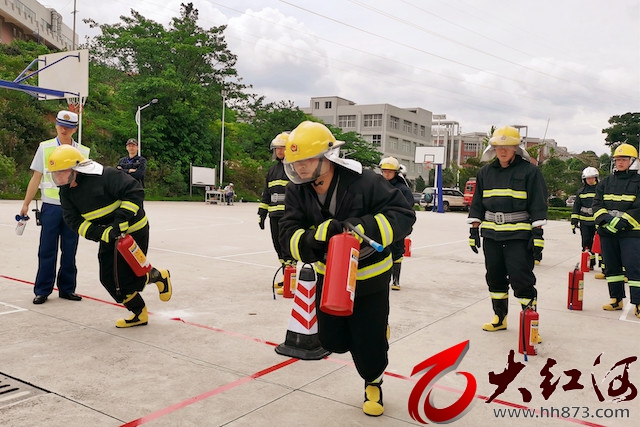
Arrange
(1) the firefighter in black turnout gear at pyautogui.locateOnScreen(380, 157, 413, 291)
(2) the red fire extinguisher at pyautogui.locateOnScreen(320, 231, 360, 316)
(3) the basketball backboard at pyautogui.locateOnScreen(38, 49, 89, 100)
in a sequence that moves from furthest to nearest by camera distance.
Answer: (3) the basketball backboard at pyautogui.locateOnScreen(38, 49, 89, 100), (1) the firefighter in black turnout gear at pyautogui.locateOnScreen(380, 157, 413, 291), (2) the red fire extinguisher at pyautogui.locateOnScreen(320, 231, 360, 316)

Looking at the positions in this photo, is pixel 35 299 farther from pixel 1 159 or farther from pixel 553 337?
pixel 1 159

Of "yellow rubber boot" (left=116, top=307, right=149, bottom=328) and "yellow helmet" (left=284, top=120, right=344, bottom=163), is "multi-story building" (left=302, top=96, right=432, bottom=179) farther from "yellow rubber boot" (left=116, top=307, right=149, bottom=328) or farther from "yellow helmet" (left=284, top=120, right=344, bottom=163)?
"yellow helmet" (left=284, top=120, right=344, bottom=163)

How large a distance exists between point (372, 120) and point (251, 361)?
276 ft

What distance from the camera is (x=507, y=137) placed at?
200 inches

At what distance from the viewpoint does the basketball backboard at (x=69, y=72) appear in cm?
2330

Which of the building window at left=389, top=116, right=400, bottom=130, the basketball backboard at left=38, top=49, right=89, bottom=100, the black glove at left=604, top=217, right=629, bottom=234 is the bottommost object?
the black glove at left=604, top=217, right=629, bottom=234

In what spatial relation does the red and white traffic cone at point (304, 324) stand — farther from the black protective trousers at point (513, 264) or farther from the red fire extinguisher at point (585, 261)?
the red fire extinguisher at point (585, 261)

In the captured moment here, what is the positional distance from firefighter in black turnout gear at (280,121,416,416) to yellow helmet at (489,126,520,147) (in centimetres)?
224

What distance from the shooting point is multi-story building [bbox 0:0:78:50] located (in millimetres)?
50594

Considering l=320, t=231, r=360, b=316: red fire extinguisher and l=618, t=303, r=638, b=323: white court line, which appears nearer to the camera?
l=320, t=231, r=360, b=316: red fire extinguisher

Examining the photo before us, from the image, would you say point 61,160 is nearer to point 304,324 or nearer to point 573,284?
point 304,324

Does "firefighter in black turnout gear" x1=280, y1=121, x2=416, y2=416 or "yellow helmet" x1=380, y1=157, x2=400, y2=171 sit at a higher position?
"yellow helmet" x1=380, y1=157, x2=400, y2=171

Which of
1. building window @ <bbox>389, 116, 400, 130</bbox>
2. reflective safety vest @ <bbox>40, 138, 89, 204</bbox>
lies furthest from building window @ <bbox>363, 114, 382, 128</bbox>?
reflective safety vest @ <bbox>40, 138, 89, 204</bbox>

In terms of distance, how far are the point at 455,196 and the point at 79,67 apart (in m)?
28.5
